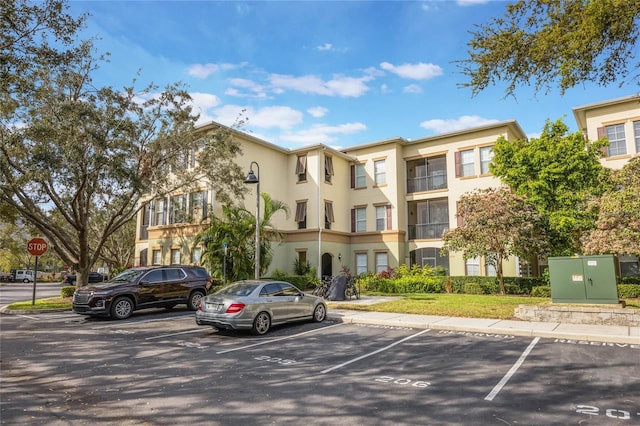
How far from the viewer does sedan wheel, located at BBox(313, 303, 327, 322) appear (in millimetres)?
12628

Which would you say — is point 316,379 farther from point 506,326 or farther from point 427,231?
point 427,231

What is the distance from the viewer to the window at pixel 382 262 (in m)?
28.2

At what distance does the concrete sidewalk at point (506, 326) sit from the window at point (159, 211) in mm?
17932

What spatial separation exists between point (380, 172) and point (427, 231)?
5.41 metres

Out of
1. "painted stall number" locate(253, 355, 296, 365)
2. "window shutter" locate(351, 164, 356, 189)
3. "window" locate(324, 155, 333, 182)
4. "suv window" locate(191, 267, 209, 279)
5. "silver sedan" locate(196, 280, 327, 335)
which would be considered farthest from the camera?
"window shutter" locate(351, 164, 356, 189)

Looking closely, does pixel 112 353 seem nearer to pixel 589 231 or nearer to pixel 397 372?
pixel 397 372

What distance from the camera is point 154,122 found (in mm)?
19562

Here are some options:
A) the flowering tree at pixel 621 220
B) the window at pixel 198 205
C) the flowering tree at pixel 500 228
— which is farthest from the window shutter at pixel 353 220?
the flowering tree at pixel 621 220

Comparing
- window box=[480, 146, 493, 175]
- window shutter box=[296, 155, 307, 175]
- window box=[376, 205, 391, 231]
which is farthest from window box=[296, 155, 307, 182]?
window box=[480, 146, 493, 175]

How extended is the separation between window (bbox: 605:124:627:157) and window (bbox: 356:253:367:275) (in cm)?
1603

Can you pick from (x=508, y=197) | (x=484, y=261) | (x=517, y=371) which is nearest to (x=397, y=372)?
(x=517, y=371)

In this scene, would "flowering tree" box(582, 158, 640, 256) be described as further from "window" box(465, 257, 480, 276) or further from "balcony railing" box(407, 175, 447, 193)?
"balcony railing" box(407, 175, 447, 193)

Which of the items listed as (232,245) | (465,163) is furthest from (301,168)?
(465,163)

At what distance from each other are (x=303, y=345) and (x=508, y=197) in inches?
609
